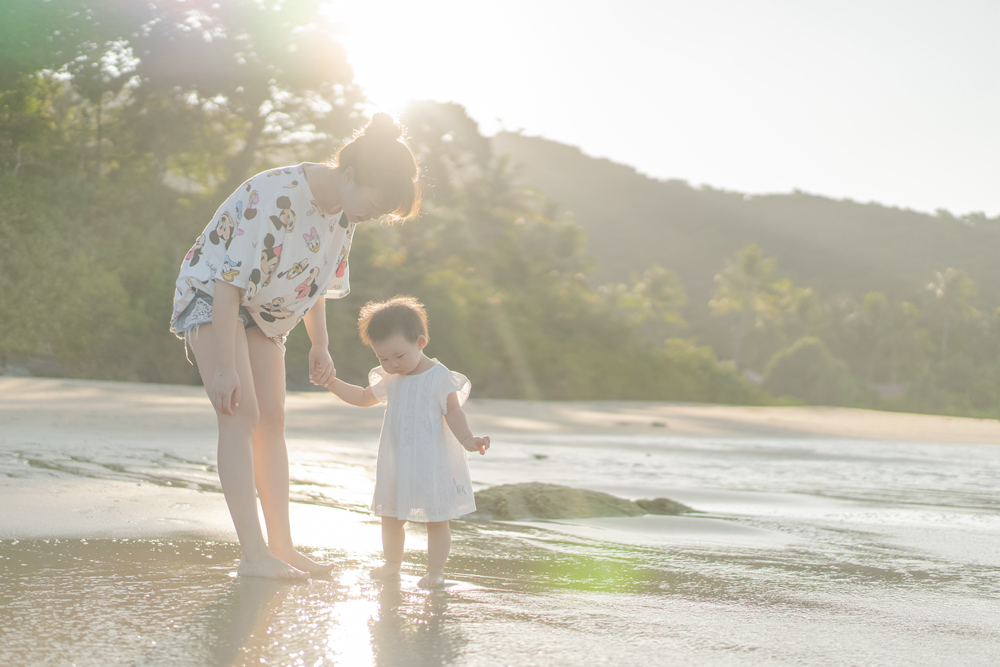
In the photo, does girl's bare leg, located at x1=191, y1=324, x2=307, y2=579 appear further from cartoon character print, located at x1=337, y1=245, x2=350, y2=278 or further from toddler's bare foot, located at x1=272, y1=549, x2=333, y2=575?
cartoon character print, located at x1=337, y1=245, x2=350, y2=278

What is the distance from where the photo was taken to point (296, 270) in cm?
274

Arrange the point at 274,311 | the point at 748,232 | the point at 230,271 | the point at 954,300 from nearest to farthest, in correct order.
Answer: the point at 230,271
the point at 274,311
the point at 954,300
the point at 748,232

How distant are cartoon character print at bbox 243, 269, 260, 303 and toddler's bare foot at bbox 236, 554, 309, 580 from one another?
29.8 inches

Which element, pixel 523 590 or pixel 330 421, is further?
pixel 330 421

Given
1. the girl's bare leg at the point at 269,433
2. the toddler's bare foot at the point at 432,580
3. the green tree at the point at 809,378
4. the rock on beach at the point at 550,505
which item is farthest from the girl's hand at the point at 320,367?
the green tree at the point at 809,378

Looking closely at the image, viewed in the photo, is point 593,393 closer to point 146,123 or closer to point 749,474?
point 146,123

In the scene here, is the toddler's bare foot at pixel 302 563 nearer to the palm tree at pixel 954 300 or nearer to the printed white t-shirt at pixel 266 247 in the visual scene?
the printed white t-shirt at pixel 266 247

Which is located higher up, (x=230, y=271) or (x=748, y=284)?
(x=748, y=284)

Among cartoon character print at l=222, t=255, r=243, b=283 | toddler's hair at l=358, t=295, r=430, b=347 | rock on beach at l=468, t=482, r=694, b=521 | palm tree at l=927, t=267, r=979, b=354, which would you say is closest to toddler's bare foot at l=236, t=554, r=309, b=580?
toddler's hair at l=358, t=295, r=430, b=347

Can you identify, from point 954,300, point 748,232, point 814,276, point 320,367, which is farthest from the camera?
point 748,232

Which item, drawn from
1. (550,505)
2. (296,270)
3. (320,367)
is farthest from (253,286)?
(550,505)

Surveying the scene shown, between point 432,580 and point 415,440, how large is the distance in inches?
17.7

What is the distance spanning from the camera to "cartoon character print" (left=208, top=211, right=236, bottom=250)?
268cm

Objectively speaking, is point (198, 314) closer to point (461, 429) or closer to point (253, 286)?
point (253, 286)
